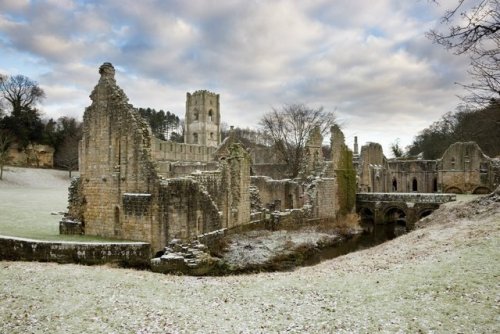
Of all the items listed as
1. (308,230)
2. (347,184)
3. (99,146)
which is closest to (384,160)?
(347,184)

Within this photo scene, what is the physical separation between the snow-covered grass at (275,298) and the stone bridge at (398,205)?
18.9m

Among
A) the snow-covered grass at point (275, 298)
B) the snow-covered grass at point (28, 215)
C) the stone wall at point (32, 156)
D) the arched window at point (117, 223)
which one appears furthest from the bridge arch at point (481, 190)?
the stone wall at point (32, 156)

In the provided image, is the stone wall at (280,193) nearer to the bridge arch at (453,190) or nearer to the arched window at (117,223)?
the arched window at (117,223)

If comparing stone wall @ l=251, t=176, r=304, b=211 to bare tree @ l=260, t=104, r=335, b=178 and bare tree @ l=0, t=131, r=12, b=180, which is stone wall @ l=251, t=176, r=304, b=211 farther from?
bare tree @ l=0, t=131, r=12, b=180

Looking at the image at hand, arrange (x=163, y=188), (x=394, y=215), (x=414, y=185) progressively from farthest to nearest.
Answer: (x=414, y=185), (x=394, y=215), (x=163, y=188)

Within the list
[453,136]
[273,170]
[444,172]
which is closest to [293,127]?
[273,170]

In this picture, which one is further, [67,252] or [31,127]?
[31,127]

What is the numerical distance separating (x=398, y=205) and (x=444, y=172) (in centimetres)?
1440

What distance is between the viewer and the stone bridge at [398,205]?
31.4 metres

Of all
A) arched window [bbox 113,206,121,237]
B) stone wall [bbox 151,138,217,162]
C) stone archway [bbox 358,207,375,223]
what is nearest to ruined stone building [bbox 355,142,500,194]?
stone archway [bbox 358,207,375,223]

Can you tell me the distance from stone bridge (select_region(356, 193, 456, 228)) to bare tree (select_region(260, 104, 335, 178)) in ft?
26.5

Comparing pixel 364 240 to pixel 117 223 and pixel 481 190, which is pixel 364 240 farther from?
pixel 481 190

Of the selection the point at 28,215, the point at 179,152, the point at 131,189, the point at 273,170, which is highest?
the point at 179,152

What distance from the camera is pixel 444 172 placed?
4378 centimetres
